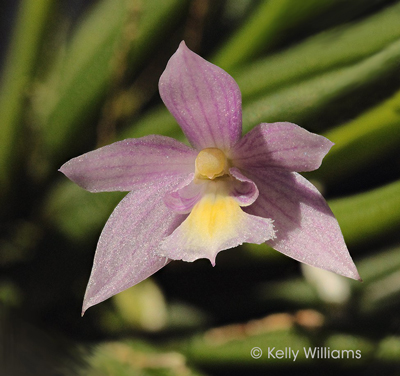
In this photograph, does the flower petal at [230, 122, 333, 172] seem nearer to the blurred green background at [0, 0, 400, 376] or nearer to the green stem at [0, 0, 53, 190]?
the blurred green background at [0, 0, 400, 376]

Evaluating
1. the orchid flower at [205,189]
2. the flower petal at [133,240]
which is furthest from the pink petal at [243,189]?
the flower petal at [133,240]

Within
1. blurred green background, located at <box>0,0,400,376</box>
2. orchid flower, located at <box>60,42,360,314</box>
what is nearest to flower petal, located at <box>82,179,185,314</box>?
orchid flower, located at <box>60,42,360,314</box>

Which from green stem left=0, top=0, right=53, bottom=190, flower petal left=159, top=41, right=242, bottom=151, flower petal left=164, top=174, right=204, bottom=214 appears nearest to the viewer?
flower petal left=159, top=41, right=242, bottom=151

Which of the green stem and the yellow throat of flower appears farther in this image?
the green stem

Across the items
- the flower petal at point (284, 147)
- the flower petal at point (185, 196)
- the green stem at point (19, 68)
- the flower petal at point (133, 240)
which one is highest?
the green stem at point (19, 68)

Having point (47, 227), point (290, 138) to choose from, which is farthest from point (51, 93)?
point (290, 138)

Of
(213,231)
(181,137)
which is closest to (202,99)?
(213,231)

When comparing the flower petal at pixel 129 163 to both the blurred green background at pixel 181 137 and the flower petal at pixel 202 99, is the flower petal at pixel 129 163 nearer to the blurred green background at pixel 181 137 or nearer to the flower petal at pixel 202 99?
the flower petal at pixel 202 99

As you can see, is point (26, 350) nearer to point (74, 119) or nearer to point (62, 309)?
point (62, 309)
